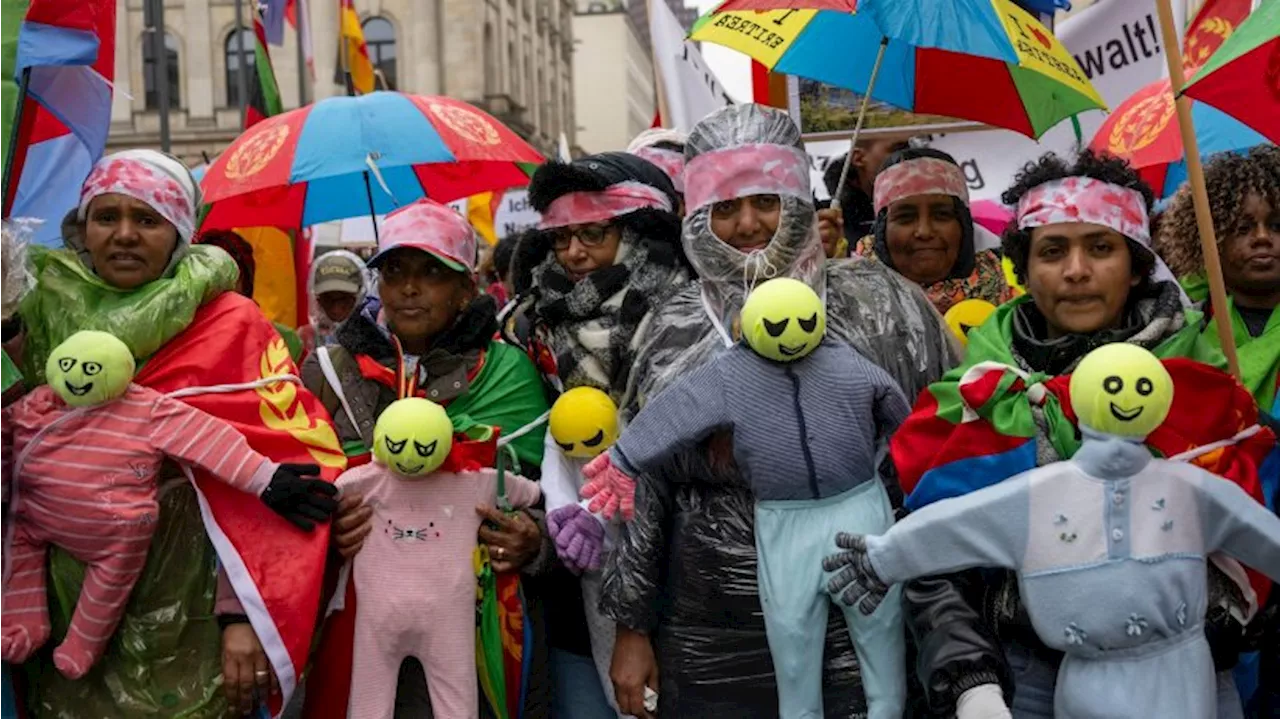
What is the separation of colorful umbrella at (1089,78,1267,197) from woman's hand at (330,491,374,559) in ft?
8.72

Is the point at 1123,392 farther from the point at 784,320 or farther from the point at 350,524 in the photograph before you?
the point at 350,524

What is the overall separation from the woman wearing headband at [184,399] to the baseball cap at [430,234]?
472mm

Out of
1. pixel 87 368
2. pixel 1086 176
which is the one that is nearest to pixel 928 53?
pixel 1086 176

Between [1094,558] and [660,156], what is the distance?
249 centimetres

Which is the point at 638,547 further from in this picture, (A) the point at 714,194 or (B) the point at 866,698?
(A) the point at 714,194

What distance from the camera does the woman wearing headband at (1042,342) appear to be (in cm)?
281

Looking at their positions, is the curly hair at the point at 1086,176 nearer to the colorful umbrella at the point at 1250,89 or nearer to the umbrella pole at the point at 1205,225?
the umbrella pole at the point at 1205,225

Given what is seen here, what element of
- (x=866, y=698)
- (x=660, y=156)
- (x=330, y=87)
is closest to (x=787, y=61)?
(x=660, y=156)

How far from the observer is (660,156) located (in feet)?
15.7

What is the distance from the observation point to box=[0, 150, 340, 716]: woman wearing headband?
3.65 metres

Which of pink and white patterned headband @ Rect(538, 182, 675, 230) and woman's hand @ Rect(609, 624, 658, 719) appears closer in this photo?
woman's hand @ Rect(609, 624, 658, 719)

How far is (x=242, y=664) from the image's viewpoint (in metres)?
3.61

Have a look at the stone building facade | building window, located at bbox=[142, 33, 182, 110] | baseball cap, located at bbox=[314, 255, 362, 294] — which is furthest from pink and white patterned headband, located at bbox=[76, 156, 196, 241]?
building window, located at bbox=[142, 33, 182, 110]

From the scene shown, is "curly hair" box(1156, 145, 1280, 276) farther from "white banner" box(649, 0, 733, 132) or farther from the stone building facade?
the stone building facade
